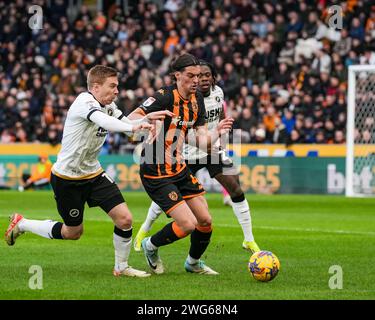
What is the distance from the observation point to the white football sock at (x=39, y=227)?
1020 centimetres

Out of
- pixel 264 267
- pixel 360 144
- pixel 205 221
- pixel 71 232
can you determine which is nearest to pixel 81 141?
pixel 71 232

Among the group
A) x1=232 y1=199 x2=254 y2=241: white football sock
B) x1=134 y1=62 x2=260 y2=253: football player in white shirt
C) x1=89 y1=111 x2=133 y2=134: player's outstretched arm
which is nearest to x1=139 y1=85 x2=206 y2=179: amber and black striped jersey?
x1=89 y1=111 x2=133 y2=134: player's outstretched arm

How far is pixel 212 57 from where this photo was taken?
93.1 ft

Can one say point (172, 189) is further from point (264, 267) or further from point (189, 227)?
point (264, 267)

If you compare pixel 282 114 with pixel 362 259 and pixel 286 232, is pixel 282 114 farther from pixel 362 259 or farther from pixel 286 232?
pixel 362 259

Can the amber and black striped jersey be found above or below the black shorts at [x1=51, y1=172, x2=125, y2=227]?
above

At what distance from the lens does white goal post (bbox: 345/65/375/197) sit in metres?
22.7

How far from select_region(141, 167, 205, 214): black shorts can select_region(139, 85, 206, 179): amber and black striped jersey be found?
0.06m

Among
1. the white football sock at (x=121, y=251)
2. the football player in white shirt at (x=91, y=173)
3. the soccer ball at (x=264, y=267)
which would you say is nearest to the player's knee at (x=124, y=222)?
the football player in white shirt at (x=91, y=173)

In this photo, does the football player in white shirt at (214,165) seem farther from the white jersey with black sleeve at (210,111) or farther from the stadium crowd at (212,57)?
the stadium crowd at (212,57)

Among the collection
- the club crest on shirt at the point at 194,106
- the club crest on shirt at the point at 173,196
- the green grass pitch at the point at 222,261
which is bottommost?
the green grass pitch at the point at 222,261

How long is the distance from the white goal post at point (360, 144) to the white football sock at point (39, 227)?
43.2 ft

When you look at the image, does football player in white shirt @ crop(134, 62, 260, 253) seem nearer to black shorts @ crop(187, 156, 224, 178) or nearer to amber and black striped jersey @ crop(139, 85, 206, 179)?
black shorts @ crop(187, 156, 224, 178)
